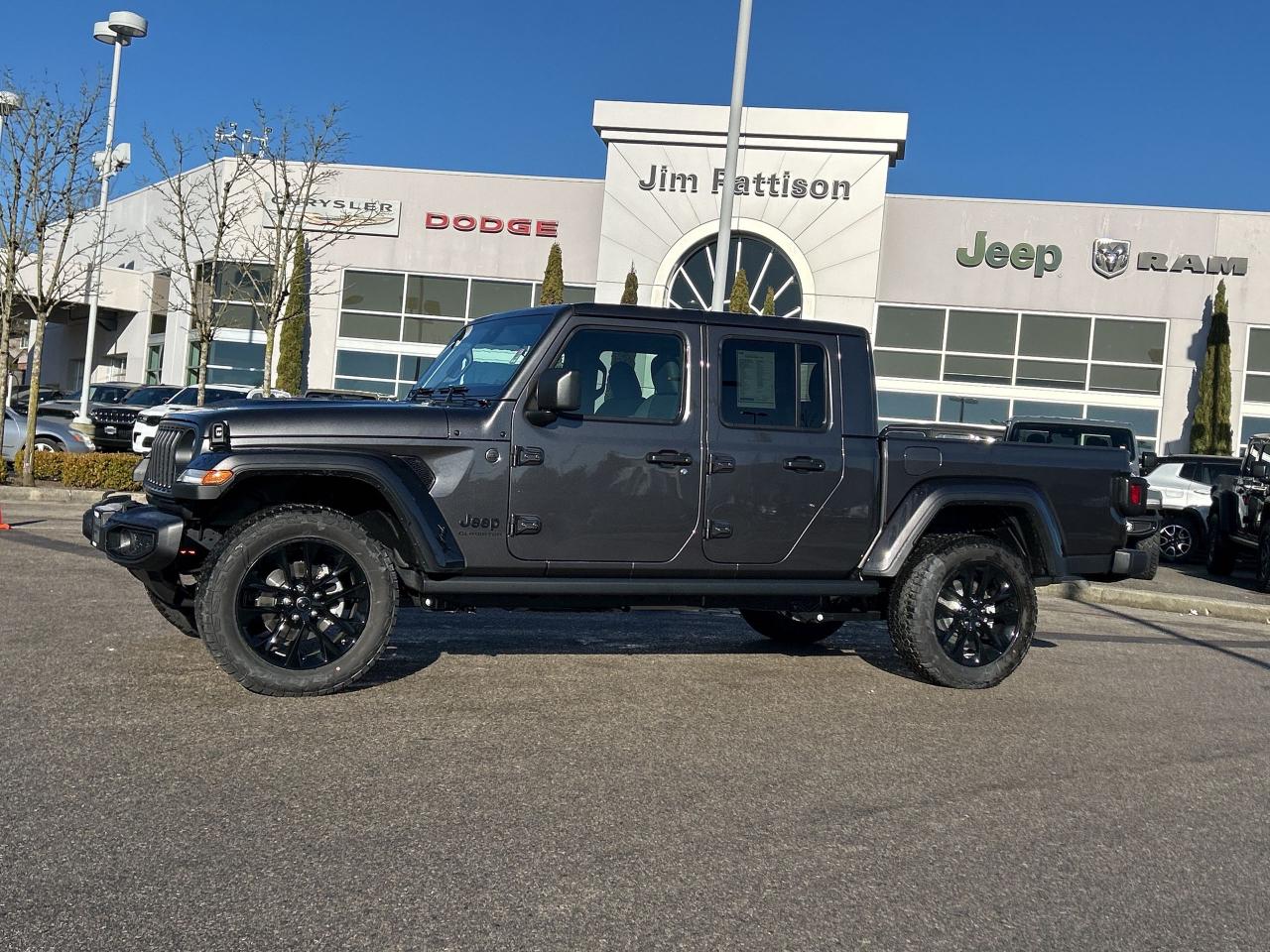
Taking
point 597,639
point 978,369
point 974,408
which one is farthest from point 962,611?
point 978,369

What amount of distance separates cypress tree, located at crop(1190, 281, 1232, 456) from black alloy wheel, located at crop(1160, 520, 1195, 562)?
48.2 ft

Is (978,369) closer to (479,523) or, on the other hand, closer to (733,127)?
(733,127)

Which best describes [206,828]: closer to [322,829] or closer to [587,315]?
[322,829]

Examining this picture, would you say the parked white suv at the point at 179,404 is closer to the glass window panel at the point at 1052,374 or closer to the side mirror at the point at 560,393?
the side mirror at the point at 560,393

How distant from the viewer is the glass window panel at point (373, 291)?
3547 cm

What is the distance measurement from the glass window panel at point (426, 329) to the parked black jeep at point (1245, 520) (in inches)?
905

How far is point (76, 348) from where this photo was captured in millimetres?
48844

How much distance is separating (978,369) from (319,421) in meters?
29.7

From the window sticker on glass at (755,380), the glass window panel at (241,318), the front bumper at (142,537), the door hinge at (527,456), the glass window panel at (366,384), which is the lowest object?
the front bumper at (142,537)

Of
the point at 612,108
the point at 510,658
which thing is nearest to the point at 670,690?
the point at 510,658

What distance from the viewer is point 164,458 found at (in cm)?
620

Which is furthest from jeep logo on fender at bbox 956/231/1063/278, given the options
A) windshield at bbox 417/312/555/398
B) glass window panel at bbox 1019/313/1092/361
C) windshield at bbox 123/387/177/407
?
windshield at bbox 417/312/555/398

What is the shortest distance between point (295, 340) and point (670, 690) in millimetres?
29823

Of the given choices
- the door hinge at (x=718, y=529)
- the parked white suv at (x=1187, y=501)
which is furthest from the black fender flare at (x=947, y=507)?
the parked white suv at (x=1187, y=501)
